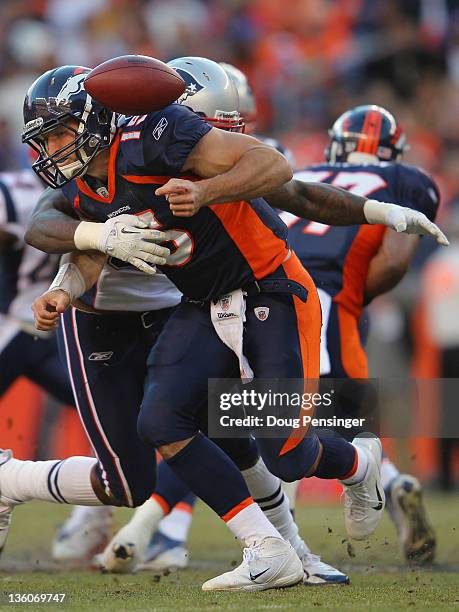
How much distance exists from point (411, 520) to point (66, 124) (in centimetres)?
253

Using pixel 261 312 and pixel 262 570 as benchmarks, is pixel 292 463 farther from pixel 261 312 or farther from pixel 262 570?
pixel 261 312

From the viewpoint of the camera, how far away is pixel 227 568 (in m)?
5.08

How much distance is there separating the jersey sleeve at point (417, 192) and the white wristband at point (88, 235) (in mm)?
1675

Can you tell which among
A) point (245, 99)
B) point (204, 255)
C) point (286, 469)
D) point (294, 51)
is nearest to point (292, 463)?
point (286, 469)

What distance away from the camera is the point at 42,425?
8797 millimetres

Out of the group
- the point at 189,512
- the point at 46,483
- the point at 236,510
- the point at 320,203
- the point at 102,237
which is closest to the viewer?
the point at 102,237

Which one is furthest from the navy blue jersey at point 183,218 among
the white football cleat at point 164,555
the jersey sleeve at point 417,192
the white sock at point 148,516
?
the white football cleat at point 164,555

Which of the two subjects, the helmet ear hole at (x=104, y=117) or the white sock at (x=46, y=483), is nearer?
the helmet ear hole at (x=104, y=117)

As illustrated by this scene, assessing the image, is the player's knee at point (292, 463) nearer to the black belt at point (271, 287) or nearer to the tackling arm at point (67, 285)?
the black belt at point (271, 287)

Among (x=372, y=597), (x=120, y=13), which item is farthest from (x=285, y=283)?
(x=120, y=13)

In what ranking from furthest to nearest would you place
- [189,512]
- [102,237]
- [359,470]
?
[189,512]
[359,470]
[102,237]

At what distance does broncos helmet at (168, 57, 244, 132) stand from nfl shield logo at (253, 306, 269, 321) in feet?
3.12

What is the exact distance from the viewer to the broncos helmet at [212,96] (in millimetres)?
4766

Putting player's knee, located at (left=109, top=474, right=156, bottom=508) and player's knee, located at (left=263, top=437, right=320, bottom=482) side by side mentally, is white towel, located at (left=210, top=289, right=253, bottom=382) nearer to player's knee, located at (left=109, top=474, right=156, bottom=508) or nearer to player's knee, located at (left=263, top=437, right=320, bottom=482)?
player's knee, located at (left=263, top=437, right=320, bottom=482)
